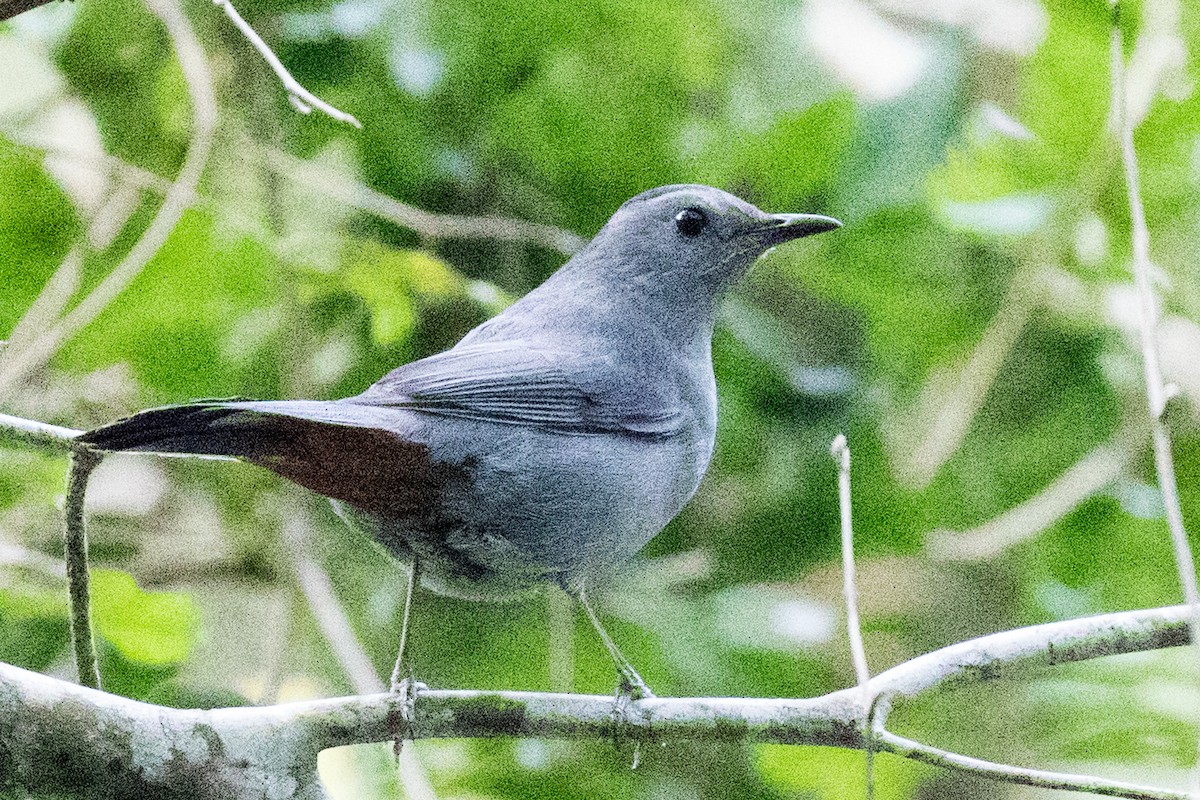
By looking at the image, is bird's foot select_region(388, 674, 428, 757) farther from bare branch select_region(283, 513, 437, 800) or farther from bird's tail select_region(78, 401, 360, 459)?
bare branch select_region(283, 513, 437, 800)

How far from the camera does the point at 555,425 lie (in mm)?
1534

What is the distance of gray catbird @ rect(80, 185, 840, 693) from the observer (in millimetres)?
1374

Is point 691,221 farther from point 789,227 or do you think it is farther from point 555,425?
point 555,425

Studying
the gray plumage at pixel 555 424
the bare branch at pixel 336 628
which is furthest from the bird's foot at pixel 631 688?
the bare branch at pixel 336 628

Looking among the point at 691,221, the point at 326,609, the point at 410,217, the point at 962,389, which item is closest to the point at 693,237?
the point at 691,221

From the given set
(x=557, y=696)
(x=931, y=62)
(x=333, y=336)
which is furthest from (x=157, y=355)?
(x=931, y=62)

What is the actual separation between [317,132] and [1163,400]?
58.7 inches

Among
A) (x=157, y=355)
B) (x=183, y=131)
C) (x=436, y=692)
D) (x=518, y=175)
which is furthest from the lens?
(x=518, y=175)

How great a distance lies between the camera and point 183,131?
2.10 m

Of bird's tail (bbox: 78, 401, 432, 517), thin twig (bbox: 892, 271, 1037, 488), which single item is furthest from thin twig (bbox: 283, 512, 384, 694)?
thin twig (bbox: 892, 271, 1037, 488)

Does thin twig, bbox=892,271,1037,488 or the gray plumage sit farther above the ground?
thin twig, bbox=892,271,1037,488

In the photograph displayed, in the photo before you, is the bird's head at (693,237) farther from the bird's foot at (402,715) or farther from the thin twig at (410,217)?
the bird's foot at (402,715)

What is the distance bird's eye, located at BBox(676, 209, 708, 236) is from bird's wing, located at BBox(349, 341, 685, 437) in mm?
221

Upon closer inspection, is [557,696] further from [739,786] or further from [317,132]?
[317,132]
